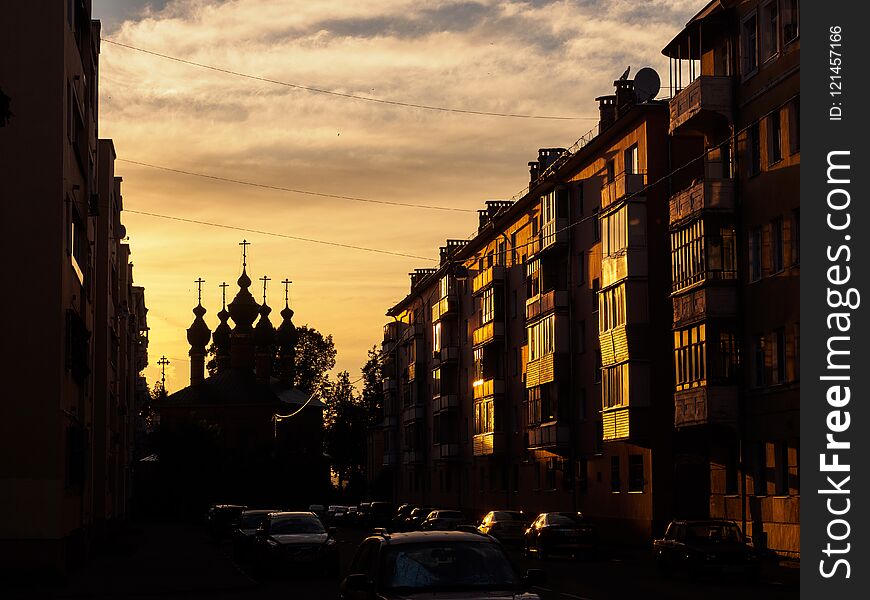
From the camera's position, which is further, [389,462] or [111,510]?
[389,462]

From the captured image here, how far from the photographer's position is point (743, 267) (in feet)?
130

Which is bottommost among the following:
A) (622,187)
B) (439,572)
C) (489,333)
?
(439,572)

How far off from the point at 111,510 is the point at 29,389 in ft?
92.3

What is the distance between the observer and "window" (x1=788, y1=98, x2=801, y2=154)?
36312 mm

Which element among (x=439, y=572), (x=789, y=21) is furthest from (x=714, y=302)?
(x=439, y=572)

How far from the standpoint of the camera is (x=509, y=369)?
6831 centimetres

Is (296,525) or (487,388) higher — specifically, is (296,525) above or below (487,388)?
below

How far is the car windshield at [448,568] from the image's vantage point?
1403 centimetres

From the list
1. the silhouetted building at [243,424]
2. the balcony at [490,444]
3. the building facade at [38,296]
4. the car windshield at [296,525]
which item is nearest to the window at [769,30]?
the car windshield at [296,525]

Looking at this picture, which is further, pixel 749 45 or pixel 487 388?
pixel 487 388

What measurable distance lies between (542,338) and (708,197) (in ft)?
61.6

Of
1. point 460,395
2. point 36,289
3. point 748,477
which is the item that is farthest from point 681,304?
point 460,395

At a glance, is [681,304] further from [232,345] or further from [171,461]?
[232,345]

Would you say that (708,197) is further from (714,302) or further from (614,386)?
(614,386)
